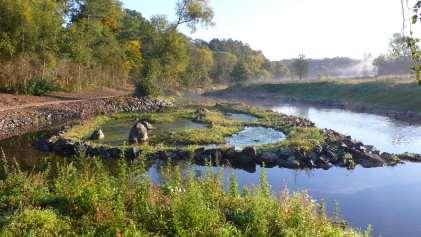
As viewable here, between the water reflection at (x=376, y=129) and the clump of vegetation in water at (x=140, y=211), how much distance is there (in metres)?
21.9

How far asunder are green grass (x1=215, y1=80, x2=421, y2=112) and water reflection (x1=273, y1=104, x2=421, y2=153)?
8.69 meters

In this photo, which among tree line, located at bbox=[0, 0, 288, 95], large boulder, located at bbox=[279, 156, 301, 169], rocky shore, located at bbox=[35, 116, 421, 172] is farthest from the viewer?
tree line, located at bbox=[0, 0, 288, 95]

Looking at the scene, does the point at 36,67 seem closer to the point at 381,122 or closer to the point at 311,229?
the point at 381,122

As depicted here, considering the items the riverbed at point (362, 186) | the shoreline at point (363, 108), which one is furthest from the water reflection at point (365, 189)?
the shoreline at point (363, 108)

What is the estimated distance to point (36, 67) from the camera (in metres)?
55.8

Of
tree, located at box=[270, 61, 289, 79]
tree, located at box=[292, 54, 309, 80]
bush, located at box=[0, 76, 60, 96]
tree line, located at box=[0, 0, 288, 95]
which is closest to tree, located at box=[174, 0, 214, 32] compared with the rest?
tree line, located at box=[0, 0, 288, 95]

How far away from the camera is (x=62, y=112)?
47.2 meters

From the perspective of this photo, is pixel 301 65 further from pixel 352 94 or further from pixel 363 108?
pixel 363 108

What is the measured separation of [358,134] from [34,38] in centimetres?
3303

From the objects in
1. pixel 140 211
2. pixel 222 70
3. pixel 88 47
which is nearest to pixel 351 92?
pixel 88 47

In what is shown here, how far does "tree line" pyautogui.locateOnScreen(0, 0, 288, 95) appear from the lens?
50062mm

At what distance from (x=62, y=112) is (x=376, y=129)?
94.6 feet

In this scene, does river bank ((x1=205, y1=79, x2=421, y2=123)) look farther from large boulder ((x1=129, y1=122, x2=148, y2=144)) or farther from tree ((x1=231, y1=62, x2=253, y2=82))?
large boulder ((x1=129, y1=122, x2=148, y2=144))

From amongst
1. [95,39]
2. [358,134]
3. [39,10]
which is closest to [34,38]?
[39,10]
